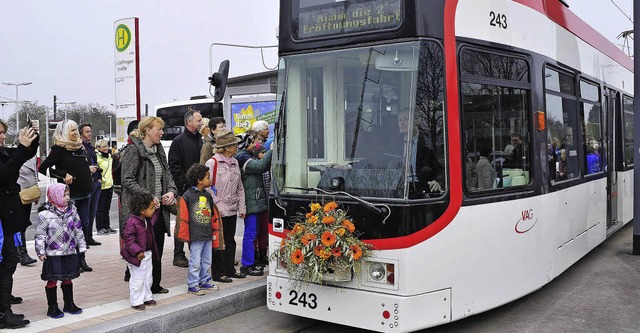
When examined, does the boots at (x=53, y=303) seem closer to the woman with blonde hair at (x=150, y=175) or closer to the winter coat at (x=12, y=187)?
the winter coat at (x=12, y=187)

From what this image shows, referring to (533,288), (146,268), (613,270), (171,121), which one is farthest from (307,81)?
(171,121)

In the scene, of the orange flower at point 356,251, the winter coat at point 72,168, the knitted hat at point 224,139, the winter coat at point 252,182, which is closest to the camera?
the orange flower at point 356,251

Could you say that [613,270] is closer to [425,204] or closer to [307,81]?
[425,204]

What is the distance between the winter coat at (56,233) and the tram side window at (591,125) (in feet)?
20.1

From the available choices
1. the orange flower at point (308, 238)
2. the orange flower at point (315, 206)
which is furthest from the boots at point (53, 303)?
A: the orange flower at point (315, 206)

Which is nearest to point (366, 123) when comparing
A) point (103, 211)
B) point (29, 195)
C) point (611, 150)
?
point (29, 195)

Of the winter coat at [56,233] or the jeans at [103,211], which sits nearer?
the winter coat at [56,233]

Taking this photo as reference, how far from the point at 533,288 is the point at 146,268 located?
3.74 metres

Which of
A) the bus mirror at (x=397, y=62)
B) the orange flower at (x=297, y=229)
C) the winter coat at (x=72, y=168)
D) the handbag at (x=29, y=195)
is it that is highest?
the bus mirror at (x=397, y=62)

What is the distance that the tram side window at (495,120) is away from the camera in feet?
17.6

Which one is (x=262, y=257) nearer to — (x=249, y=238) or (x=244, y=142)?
(x=249, y=238)

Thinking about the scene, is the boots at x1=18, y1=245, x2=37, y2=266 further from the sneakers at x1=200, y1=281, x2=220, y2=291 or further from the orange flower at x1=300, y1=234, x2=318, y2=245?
the orange flower at x1=300, y1=234, x2=318, y2=245

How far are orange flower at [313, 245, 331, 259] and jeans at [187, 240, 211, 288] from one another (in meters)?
1.80

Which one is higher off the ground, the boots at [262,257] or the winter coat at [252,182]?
the winter coat at [252,182]
